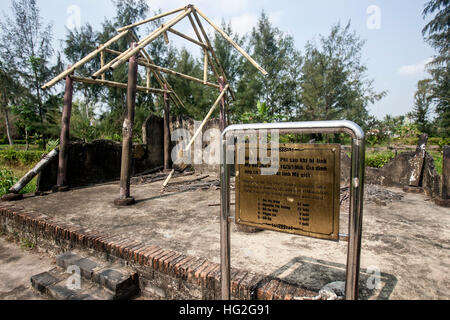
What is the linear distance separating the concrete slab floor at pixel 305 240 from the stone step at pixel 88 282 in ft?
1.48

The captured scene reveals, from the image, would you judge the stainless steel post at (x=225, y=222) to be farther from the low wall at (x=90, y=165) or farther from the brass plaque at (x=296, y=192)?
the low wall at (x=90, y=165)

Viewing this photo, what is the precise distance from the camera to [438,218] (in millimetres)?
3805

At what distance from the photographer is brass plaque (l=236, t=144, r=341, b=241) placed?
1.42m

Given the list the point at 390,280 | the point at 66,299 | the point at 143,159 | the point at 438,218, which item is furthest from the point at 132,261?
the point at 143,159

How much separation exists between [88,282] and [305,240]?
2.37 metres

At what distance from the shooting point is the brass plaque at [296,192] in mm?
1425

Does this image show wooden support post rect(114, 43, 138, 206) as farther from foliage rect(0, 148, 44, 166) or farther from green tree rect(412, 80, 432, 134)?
green tree rect(412, 80, 432, 134)

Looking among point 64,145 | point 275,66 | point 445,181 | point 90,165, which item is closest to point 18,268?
point 64,145

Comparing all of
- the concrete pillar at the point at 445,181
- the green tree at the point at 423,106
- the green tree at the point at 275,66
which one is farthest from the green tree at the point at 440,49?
the concrete pillar at the point at 445,181

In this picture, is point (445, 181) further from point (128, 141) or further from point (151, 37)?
point (151, 37)

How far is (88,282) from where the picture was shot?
102 inches

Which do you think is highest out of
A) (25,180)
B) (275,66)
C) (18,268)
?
(275,66)

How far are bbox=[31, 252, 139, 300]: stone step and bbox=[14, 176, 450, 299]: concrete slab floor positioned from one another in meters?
0.45

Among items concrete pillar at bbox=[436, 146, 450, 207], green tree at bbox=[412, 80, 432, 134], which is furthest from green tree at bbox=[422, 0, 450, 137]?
concrete pillar at bbox=[436, 146, 450, 207]
